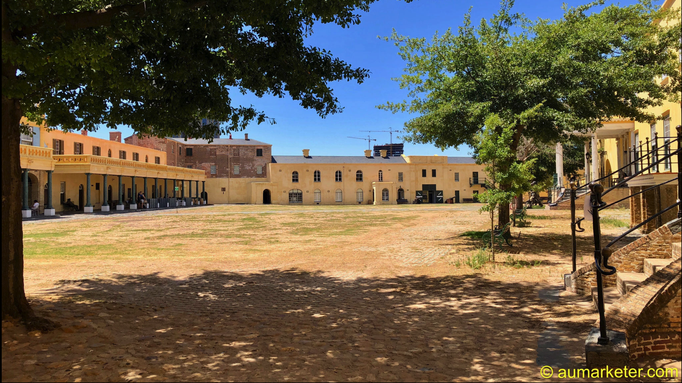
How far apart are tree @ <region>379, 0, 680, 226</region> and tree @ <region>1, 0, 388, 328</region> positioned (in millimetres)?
6497

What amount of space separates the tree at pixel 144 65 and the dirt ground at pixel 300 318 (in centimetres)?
118

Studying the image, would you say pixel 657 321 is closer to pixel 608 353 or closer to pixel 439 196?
pixel 608 353

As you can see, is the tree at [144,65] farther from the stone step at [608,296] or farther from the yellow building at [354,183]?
the yellow building at [354,183]

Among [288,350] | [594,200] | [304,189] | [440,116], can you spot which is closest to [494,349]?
[594,200]

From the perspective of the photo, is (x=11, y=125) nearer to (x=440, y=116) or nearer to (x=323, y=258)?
(x=323, y=258)

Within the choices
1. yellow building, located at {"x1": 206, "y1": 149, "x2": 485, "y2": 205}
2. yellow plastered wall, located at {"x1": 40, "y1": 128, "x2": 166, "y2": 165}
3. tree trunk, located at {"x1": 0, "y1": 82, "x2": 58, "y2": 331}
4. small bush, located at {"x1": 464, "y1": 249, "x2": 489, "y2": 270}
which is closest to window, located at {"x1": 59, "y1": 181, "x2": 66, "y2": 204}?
yellow plastered wall, located at {"x1": 40, "y1": 128, "x2": 166, "y2": 165}

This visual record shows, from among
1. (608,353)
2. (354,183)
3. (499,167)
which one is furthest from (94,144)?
(608,353)

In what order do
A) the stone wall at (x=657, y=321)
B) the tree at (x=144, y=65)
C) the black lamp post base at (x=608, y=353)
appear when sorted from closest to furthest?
the black lamp post base at (x=608, y=353) → the stone wall at (x=657, y=321) → the tree at (x=144, y=65)

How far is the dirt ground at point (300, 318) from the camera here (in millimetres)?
4172

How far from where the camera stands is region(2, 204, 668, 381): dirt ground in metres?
4.17

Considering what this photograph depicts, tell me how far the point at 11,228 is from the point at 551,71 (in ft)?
41.0

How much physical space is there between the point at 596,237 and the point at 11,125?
6.82 meters

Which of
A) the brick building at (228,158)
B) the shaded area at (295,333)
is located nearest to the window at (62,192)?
the brick building at (228,158)

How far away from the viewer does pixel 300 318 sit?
602cm
